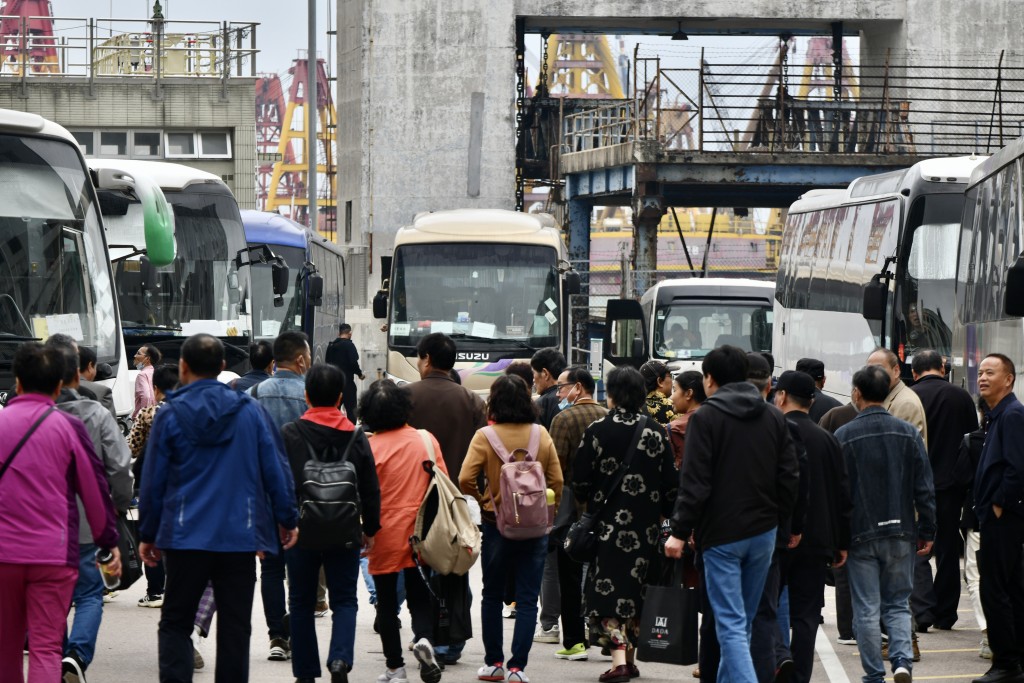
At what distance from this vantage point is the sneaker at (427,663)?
29.0ft

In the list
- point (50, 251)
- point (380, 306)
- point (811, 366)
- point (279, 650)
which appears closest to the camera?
point (279, 650)

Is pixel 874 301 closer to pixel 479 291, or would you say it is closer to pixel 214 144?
pixel 479 291

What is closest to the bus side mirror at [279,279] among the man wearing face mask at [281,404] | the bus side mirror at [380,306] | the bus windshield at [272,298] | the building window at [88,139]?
the bus side mirror at [380,306]

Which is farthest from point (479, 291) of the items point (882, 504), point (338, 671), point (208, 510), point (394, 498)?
point (208, 510)

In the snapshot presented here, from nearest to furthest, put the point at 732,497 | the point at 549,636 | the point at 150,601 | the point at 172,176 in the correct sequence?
the point at 732,497 < the point at 549,636 < the point at 150,601 < the point at 172,176

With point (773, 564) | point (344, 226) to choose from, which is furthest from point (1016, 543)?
point (344, 226)

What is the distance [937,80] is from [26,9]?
2586 inches

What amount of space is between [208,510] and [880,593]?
378 centimetres

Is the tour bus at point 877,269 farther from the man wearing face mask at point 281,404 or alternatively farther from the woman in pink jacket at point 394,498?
the woman in pink jacket at point 394,498

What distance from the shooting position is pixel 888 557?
356 inches

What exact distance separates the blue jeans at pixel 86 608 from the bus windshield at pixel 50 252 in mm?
2702

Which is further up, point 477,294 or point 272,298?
point 477,294

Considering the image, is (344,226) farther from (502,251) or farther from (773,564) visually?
(773,564)

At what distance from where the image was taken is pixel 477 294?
22891 mm
